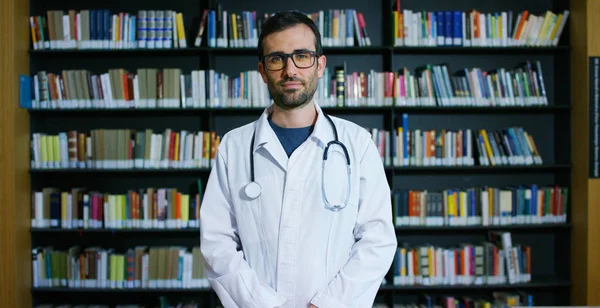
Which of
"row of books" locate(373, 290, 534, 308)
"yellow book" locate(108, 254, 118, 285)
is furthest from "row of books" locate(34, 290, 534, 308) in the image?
"yellow book" locate(108, 254, 118, 285)

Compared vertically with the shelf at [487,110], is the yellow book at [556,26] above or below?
above

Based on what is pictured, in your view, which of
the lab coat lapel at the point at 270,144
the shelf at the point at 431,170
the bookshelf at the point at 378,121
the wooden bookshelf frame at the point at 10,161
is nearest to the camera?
the lab coat lapel at the point at 270,144

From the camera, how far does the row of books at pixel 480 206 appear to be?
12.3 feet

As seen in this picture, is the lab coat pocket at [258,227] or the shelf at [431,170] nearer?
the lab coat pocket at [258,227]

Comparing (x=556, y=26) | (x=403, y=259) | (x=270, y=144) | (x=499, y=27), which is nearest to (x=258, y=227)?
(x=270, y=144)

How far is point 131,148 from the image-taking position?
3783mm

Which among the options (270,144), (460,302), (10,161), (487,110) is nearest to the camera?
(270,144)

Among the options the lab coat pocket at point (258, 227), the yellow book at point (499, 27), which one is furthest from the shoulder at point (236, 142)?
the yellow book at point (499, 27)

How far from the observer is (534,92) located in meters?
3.82

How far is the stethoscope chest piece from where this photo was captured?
1561mm

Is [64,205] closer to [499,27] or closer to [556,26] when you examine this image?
[499,27]

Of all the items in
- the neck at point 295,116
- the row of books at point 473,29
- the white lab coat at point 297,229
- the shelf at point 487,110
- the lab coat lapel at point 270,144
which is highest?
the row of books at point 473,29

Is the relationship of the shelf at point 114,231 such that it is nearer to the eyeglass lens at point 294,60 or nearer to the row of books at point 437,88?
the row of books at point 437,88

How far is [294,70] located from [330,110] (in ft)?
7.95
